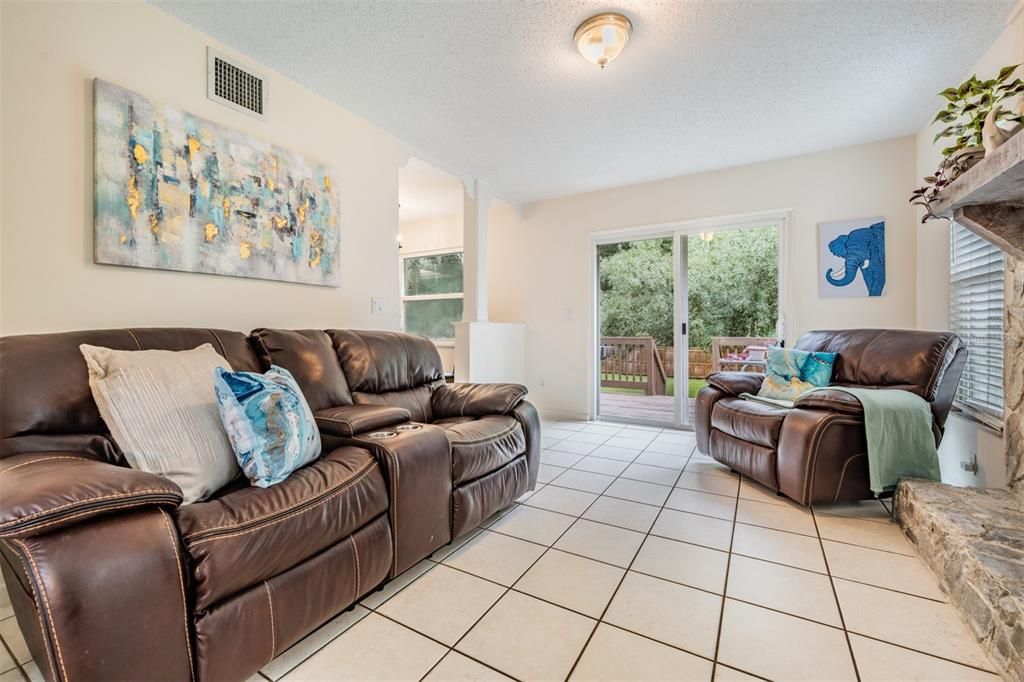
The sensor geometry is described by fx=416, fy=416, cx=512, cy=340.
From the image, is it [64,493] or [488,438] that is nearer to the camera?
[64,493]

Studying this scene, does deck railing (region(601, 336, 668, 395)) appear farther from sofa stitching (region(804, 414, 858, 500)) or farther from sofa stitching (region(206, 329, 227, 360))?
sofa stitching (region(206, 329, 227, 360))

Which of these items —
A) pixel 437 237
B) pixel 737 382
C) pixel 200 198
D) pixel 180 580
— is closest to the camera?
pixel 180 580

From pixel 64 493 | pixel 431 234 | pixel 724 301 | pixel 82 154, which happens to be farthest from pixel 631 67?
pixel 431 234

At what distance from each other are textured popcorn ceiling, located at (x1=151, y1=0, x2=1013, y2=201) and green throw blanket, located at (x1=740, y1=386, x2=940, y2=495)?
6.21 ft

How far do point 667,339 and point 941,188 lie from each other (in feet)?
8.25

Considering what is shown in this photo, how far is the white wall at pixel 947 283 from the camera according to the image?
209 cm

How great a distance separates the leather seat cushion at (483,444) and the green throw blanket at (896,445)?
69.0 inches

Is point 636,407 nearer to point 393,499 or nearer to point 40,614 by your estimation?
point 393,499

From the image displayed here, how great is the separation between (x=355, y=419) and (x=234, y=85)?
1.94m

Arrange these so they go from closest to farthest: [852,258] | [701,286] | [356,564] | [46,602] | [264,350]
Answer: [46,602], [356,564], [264,350], [852,258], [701,286]

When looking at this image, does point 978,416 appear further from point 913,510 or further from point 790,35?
point 790,35

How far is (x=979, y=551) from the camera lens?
4.51ft

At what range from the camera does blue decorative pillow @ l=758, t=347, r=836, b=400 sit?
273 cm

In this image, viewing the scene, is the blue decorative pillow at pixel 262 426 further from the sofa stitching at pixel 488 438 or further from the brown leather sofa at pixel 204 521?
the sofa stitching at pixel 488 438
